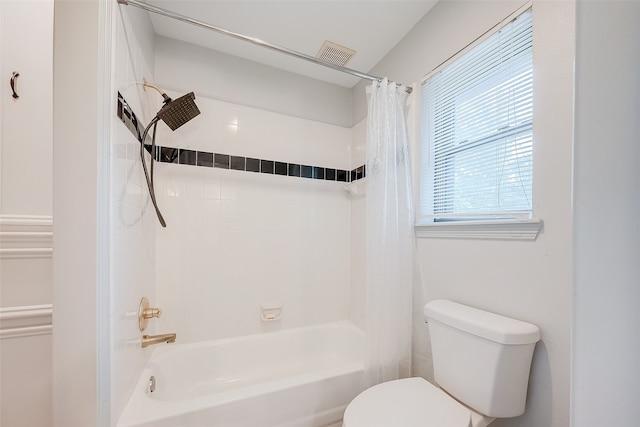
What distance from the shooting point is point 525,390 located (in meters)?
0.92

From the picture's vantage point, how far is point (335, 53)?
174cm

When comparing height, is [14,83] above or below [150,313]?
above

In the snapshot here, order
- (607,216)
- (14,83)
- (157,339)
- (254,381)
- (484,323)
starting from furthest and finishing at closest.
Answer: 1. (254,381)
2. (157,339)
3. (14,83)
4. (484,323)
5. (607,216)

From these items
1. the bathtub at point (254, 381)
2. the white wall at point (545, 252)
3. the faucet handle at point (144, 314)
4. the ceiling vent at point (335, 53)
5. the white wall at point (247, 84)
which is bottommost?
the bathtub at point (254, 381)

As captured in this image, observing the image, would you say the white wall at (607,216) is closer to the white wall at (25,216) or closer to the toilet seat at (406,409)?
the toilet seat at (406,409)

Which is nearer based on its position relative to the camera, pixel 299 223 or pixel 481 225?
pixel 481 225

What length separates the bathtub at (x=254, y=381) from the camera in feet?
3.44

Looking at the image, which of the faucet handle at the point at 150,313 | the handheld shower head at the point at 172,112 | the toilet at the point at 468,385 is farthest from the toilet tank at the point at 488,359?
the handheld shower head at the point at 172,112

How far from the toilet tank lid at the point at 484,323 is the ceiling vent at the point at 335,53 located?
170 cm

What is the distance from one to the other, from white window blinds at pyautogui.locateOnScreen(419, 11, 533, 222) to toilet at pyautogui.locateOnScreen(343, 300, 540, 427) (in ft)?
1.53

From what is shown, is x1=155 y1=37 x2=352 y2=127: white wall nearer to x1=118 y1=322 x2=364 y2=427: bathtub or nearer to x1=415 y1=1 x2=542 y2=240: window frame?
x1=415 y1=1 x2=542 y2=240: window frame

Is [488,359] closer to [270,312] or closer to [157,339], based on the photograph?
[270,312]

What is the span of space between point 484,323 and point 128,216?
157cm

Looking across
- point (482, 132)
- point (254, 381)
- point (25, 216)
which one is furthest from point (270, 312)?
point (482, 132)
